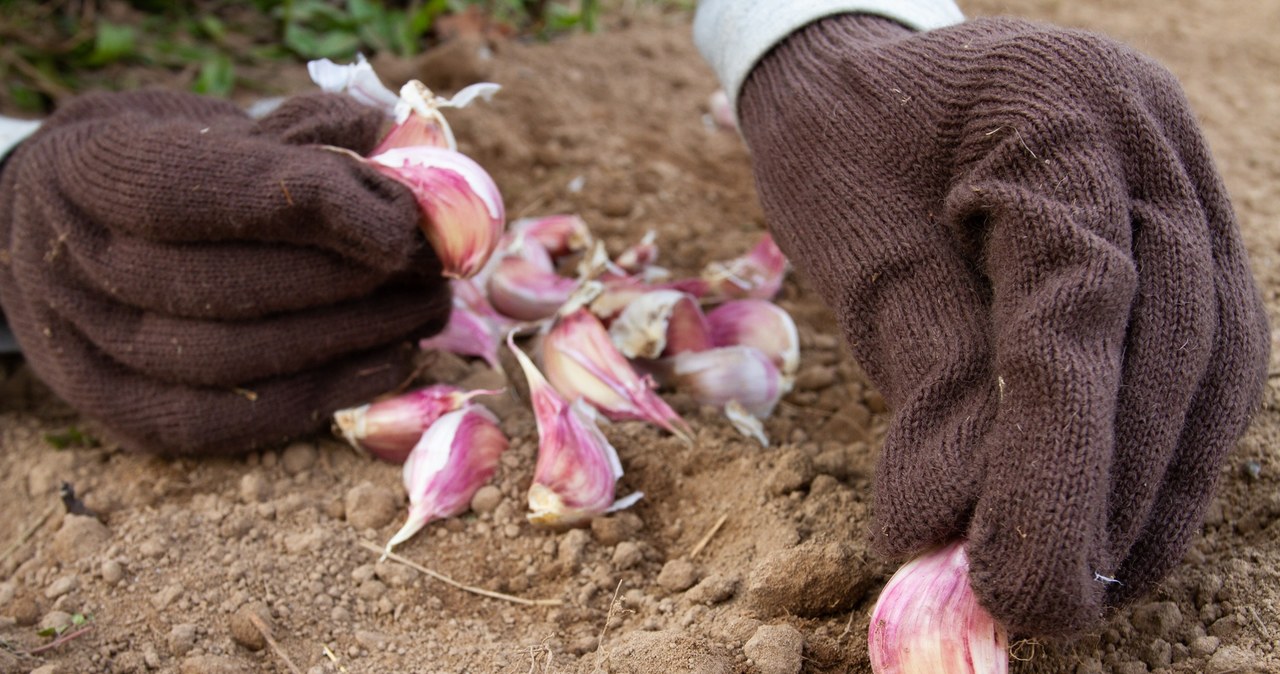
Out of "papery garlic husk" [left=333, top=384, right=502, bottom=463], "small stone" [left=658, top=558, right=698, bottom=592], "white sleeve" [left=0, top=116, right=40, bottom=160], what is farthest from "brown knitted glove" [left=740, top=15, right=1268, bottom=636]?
"white sleeve" [left=0, top=116, right=40, bottom=160]

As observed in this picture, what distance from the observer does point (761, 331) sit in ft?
4.73

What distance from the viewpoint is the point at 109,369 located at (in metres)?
1.31

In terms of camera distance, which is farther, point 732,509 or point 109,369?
point 109,369

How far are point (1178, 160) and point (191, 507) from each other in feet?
3.57

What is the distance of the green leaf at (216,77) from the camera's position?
2.19 metres

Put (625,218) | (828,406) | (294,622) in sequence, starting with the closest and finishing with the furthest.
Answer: (294,622) → (828,406) → (625,218)

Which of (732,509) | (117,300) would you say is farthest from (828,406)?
(117,300)

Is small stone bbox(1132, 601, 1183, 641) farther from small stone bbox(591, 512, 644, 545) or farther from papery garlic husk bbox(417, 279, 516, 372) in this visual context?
papery garlic husk bbox(417, 279, 516, 372)

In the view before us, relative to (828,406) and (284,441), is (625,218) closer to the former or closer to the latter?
(828,406)

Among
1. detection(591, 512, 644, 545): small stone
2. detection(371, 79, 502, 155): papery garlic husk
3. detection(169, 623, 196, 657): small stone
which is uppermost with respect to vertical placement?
detection(371, 79, 502, 155): papery garlic husk

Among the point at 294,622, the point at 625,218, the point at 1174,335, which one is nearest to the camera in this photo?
the point at 1174,335

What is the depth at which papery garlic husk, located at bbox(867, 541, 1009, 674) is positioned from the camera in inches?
33.0

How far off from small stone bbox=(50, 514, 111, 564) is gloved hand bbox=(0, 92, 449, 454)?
125mm

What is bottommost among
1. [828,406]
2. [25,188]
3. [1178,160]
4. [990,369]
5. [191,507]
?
[191,507]
